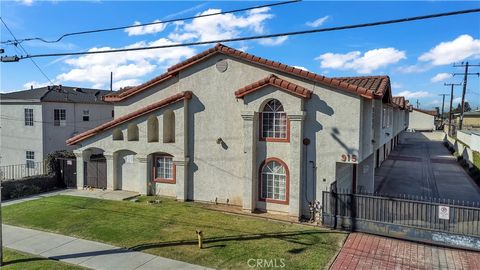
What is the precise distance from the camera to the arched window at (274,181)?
1609 cm

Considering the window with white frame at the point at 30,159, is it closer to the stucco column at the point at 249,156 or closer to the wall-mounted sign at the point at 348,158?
the stucco column at the point at 249,156

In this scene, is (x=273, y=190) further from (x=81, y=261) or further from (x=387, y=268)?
(x=81, y=261)

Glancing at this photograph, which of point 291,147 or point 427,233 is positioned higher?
point 291,147

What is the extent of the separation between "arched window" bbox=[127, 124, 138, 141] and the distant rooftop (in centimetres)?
1241

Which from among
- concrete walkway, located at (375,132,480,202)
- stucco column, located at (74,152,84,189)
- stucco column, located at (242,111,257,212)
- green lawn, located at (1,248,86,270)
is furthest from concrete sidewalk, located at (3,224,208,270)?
concrete walkway, located at (375,132,480,202)

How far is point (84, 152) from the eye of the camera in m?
21.0

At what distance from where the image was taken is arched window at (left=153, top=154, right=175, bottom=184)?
19.1 m

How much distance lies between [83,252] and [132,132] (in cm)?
945

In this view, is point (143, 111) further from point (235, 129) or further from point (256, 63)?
point (256, 63)

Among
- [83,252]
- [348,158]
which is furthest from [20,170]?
[348,158]

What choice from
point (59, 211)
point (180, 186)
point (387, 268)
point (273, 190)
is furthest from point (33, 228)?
point (387, 268)

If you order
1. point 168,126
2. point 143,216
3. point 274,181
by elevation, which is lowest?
point 143,216

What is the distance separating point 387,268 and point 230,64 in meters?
11.2

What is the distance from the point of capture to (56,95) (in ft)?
98.2
